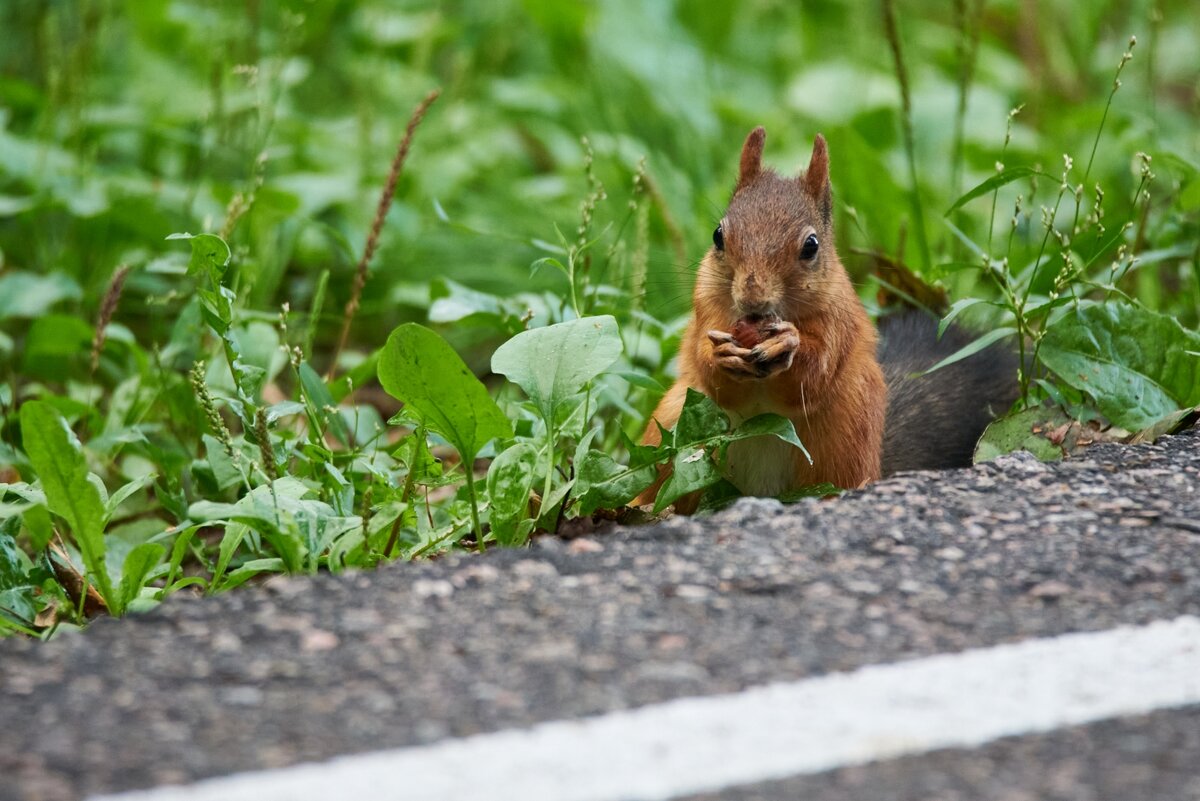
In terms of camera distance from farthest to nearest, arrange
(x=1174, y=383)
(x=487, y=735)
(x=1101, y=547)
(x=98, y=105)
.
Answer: (x=98, y=105) → (x=1174, y=383) → (x=1101, y=547) → (x=487, y=735)

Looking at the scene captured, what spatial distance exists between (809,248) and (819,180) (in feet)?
0.88

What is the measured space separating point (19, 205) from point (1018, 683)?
3224 mm

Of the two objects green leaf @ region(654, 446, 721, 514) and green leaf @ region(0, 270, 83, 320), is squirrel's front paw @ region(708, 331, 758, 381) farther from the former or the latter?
green leaf @ region(0, 270, 83, 320)

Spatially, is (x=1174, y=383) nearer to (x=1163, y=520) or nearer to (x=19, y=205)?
(x=1163, y=520)

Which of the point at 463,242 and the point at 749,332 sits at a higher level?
the point at 749,332

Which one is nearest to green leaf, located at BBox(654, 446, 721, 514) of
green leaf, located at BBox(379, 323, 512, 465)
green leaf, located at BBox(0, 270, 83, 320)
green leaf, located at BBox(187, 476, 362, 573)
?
green leaf, located at BBox(379, 323, 512, 465)

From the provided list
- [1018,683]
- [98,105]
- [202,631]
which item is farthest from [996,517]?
[98,105]

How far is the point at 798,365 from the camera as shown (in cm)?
262

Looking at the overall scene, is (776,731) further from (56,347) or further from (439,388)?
(56,347)

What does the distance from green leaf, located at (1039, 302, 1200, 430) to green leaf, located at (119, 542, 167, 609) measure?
5.17 ft

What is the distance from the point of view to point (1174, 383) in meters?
2.74

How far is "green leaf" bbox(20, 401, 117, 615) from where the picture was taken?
6.96 ft

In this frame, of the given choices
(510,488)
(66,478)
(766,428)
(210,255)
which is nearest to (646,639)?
(510,488)

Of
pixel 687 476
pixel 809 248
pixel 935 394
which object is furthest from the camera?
pixel 935 394
